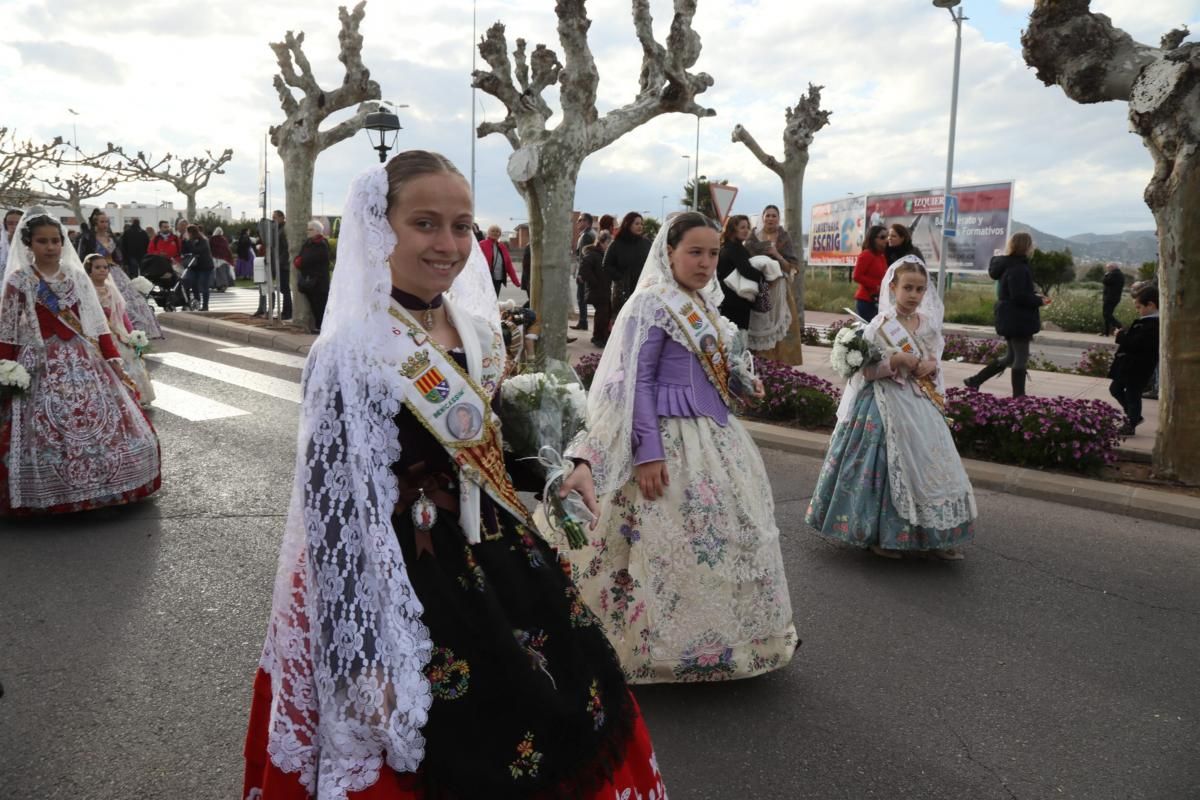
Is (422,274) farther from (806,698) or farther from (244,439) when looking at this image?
(244,439)

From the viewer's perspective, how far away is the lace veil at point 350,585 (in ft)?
5.81

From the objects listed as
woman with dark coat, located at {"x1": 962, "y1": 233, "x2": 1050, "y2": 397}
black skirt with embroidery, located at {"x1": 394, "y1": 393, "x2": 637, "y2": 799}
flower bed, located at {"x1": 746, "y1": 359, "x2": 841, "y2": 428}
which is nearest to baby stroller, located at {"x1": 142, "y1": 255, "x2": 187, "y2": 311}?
flower bed, located at {"x1": 746, "y1": 359, "x2": 841, "y2": 428}

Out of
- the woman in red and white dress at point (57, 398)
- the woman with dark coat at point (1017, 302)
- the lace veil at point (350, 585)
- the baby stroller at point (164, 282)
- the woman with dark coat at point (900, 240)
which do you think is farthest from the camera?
the baby stroller at point (164, 282)

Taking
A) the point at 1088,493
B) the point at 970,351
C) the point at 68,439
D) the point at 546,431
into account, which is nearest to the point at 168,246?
the point at 970,351

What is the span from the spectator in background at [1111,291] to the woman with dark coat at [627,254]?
43.0 feet

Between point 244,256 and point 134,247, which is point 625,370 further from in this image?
point 244,256

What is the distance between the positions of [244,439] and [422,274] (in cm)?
665

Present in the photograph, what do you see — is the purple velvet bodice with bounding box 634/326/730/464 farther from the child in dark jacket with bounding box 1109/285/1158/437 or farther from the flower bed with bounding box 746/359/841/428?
the child in dark jacket with bounding box 1109/285/1158/437

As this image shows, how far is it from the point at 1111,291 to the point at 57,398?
21122mm

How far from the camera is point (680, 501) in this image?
12.0 feet


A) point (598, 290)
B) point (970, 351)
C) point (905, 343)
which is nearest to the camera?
point (905, 343)

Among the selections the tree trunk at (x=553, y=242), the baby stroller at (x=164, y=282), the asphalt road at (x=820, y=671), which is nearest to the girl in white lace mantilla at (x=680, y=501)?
the asphalt road at (x=820, y=671)

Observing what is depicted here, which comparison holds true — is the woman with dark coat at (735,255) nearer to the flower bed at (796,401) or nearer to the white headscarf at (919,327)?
the flower bed at (796,401)

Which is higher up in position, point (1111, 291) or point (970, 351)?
point (1111, 291)
